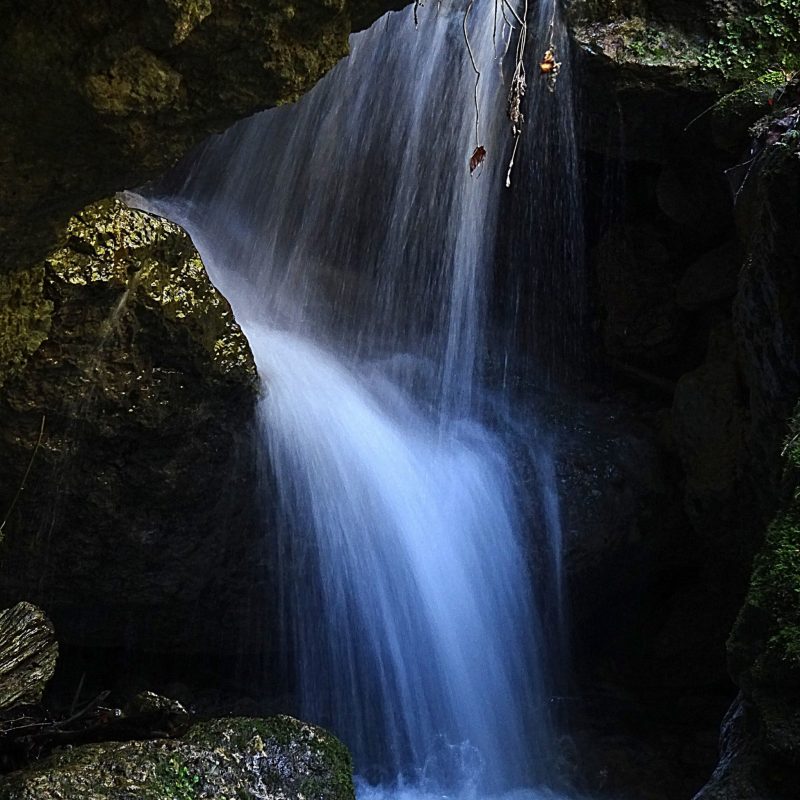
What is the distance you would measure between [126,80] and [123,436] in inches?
85.3

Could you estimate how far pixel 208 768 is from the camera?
3.23m

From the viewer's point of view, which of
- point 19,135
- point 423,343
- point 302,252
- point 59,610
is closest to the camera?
point 19,135

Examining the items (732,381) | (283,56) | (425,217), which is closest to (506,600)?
(732,381)

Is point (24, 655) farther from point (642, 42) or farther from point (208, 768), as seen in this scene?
point (642, 42)

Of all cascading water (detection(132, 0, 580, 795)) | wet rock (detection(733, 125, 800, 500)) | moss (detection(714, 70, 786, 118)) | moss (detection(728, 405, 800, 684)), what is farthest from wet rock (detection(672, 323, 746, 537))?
moss (detection(728, 405, 800, 684))

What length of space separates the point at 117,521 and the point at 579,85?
406 cm

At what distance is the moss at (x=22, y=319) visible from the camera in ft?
14.3

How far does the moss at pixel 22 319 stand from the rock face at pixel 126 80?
1.46 ft

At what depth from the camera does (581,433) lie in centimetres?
665

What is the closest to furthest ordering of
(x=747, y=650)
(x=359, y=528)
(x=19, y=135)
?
(x=19, y=135) → (x=747, y=650) → (x=359, y=528)

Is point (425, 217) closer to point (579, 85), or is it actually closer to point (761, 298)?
point (579, 85)

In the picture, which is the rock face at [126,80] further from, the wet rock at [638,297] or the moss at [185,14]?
the wet rock at [638,297]

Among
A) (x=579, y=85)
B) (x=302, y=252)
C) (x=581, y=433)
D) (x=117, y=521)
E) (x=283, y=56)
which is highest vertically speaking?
(x=579, y=85)

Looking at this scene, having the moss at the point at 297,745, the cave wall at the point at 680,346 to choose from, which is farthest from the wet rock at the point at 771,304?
the moss at the point at 297,745
